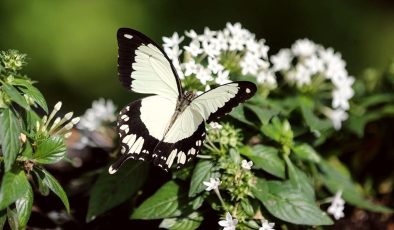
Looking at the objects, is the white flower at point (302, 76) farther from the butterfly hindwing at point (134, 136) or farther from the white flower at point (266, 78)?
the butterfly hindwing at point (134, 136)

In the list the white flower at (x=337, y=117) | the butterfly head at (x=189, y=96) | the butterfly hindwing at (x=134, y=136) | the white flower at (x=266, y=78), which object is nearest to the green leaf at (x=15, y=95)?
the butterfly hindwing at (x=134, y=136)

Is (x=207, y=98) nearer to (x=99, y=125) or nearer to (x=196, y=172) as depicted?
(x=196, y=172)

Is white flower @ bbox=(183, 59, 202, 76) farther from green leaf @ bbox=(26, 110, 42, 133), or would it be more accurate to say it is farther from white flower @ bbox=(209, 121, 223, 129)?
green leaf @ bbox=(26, 110, 42, 133)

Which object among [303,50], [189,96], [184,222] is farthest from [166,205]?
[303,50]

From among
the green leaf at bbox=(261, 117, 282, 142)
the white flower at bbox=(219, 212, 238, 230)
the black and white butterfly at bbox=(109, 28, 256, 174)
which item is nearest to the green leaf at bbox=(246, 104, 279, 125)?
the green leaf at bbox=(261, 117, 282, 142)

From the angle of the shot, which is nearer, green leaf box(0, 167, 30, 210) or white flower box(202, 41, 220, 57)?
green leaf box(0, 167, 30, 210)

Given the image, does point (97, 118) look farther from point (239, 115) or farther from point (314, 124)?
point (314, 124)
